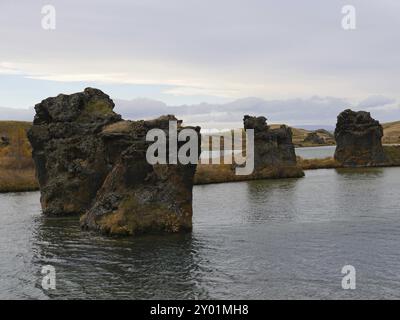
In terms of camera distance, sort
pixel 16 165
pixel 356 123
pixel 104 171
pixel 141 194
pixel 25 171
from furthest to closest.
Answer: pixel 356 123 → pixel 16 165 → pixel 25 171 → pixel 104 171 → pixel 141 194

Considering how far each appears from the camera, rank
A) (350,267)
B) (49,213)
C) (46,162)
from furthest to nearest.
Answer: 1. (46,162)
2. (49,213)
3. (350,267)

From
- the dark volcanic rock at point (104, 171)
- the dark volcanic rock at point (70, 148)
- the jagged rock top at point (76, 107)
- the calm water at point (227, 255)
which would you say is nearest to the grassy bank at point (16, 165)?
the dark volcanic rock at point (70, 148)

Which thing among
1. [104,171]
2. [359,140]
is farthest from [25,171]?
[359,140]

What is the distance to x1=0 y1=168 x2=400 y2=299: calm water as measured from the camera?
27000 millimetres

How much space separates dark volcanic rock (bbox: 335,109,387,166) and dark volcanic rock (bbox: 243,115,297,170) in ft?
81.2

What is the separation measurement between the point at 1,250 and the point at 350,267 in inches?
956

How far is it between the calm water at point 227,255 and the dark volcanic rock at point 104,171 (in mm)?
2030

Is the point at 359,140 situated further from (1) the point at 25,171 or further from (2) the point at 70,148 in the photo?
(2) the point at 70,148

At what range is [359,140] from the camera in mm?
124125

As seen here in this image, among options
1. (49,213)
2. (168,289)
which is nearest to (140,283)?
Answer: (168,289)

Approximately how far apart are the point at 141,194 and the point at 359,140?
9264cm

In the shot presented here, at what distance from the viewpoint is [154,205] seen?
4175cm
